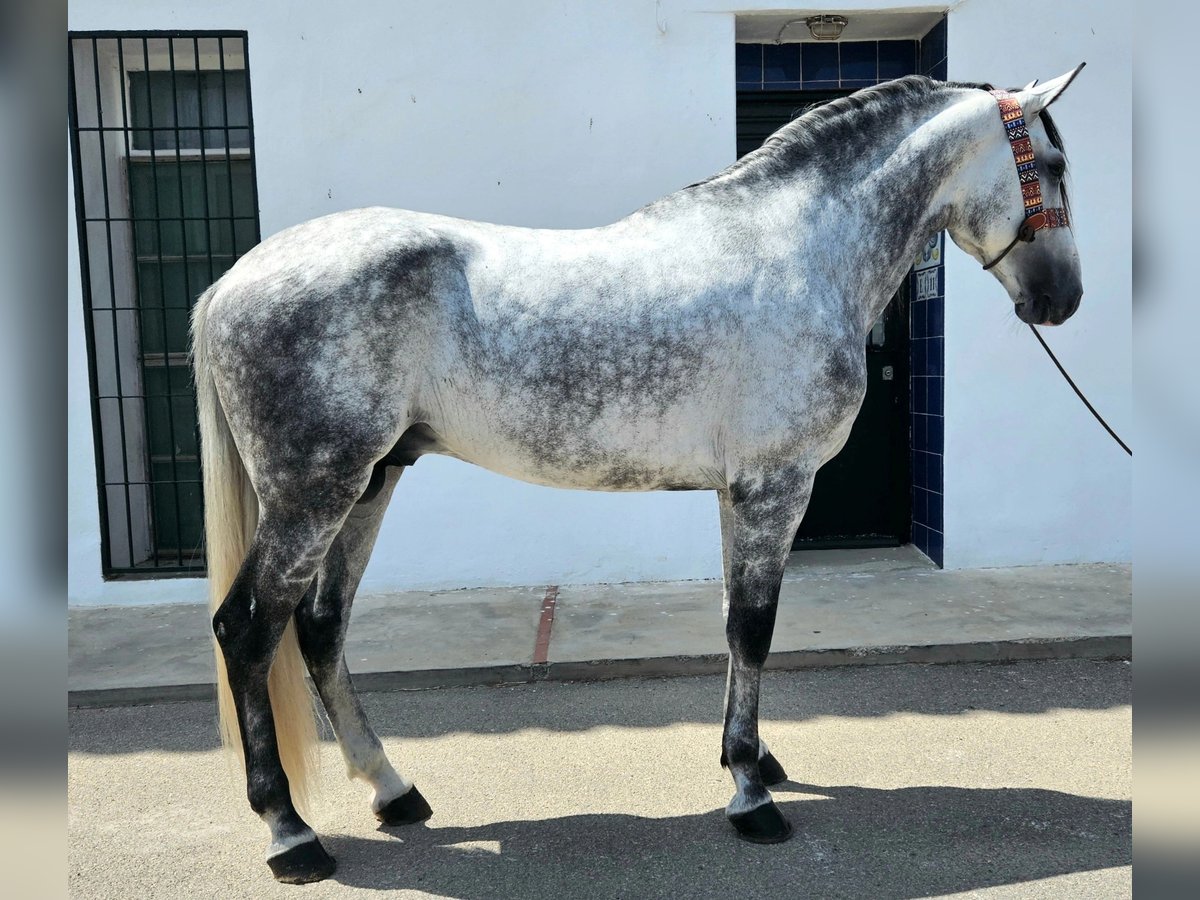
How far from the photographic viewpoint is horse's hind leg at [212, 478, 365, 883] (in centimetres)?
245

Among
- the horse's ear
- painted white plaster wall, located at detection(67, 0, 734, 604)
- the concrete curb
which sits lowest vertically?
the concrete curb

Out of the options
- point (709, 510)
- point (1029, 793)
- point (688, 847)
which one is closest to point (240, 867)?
point (688, 847)

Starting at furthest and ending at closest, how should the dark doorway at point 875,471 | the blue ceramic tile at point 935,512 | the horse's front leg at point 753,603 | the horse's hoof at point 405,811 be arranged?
1. the dark doorway at point 875,471
2. the blue ceramic tile at point 935,512
3. the horse's hoof at point 405,811
4. the horse's front leg at point 753,603

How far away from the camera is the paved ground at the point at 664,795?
2.48 meters

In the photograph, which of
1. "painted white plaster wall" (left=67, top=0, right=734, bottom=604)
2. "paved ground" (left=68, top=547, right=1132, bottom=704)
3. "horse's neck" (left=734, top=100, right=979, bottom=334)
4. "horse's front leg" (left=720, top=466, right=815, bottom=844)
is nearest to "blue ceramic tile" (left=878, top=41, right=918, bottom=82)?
"painted white plaster wall" (left=67, top=0, right=734, bottom=604)

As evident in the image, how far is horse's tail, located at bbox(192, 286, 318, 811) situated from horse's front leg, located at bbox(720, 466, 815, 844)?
1.24m

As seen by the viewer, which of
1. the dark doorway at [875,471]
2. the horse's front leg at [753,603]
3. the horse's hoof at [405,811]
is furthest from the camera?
the dark doorway at [875,471]

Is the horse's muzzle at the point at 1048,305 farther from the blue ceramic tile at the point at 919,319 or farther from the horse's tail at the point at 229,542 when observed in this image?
the blue ceramic tile at the point at 919,319

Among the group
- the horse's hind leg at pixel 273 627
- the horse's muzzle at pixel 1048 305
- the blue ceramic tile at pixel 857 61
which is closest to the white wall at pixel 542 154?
the blue ceramic tile at pixel 857 61

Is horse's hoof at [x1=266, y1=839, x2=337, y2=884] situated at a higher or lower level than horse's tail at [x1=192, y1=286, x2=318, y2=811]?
lower

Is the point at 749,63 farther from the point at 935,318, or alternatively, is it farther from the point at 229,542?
the point at 229,542

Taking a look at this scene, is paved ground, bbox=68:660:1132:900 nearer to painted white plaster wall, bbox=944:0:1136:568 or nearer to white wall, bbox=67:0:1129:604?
white wall, bbox=67:0:1129:604

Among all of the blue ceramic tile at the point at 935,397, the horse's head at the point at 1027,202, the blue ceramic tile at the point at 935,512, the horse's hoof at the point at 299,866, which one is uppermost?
the horse's head at the point at 1027,202

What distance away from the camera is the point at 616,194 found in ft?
17.5
